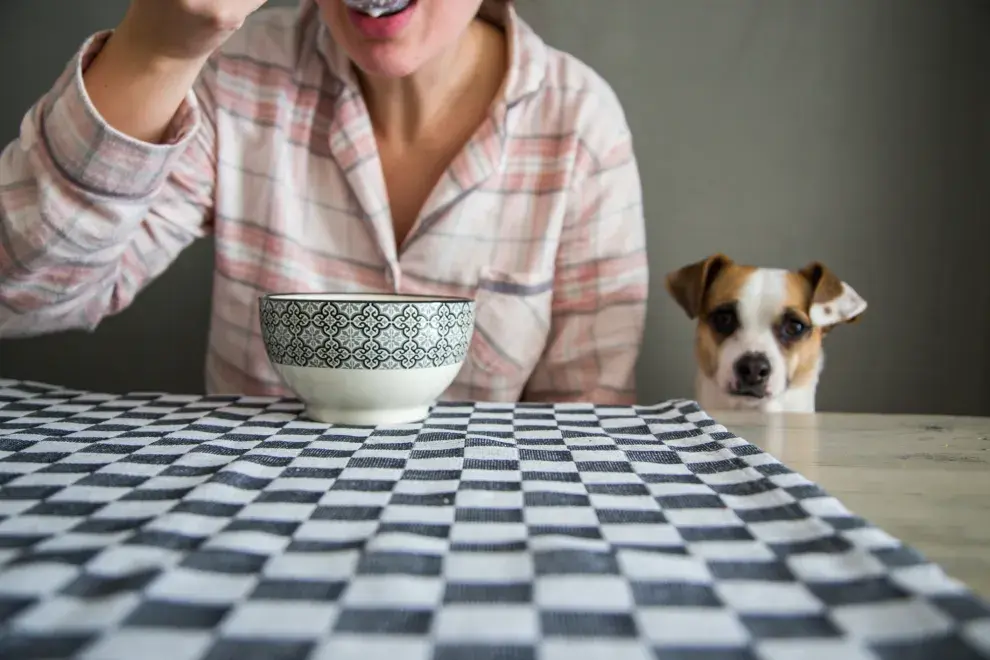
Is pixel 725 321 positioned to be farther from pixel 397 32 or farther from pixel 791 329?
A: pixel 397 32

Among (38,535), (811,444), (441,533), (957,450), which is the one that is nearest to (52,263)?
(38,535)

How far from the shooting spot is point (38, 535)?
0.35 meters

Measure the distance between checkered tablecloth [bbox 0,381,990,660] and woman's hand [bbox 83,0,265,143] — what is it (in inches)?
12.1

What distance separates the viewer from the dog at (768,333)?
0.85m

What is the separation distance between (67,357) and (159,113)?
82cm

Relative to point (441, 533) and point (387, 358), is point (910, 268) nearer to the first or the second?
point (387, 358)

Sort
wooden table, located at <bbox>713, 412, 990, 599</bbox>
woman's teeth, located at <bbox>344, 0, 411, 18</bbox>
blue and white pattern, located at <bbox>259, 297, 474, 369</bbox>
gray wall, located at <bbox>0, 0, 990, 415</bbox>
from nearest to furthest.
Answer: wooden table, located at <bbox>713, 412, 990, 599</bbox>
blue and white pattern, located at <bbox>259, 297, 474, 369</bbox>
woman's teeth, located at <bbox>344, 0, 411, 18</bbox>
gray wall, located at <bbox>0, 0, 990, 415</bbox>

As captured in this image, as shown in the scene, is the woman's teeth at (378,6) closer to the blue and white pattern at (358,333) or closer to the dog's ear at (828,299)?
the blue and white pattern at (358,333)

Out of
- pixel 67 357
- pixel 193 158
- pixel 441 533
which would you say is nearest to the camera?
pixel 441 533

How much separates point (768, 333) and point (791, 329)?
3cm

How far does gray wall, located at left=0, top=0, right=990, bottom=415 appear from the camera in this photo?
1167 mm

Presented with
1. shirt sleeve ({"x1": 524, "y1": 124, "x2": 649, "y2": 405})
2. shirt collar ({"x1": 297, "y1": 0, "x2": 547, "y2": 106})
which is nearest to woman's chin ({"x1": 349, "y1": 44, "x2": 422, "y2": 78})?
shirt collar ({"x1": 297, "y1": 0, "x2": 547, "y2": 106})

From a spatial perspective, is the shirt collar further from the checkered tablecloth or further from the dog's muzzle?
the checkered tablecloth

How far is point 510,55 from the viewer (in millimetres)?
1023
